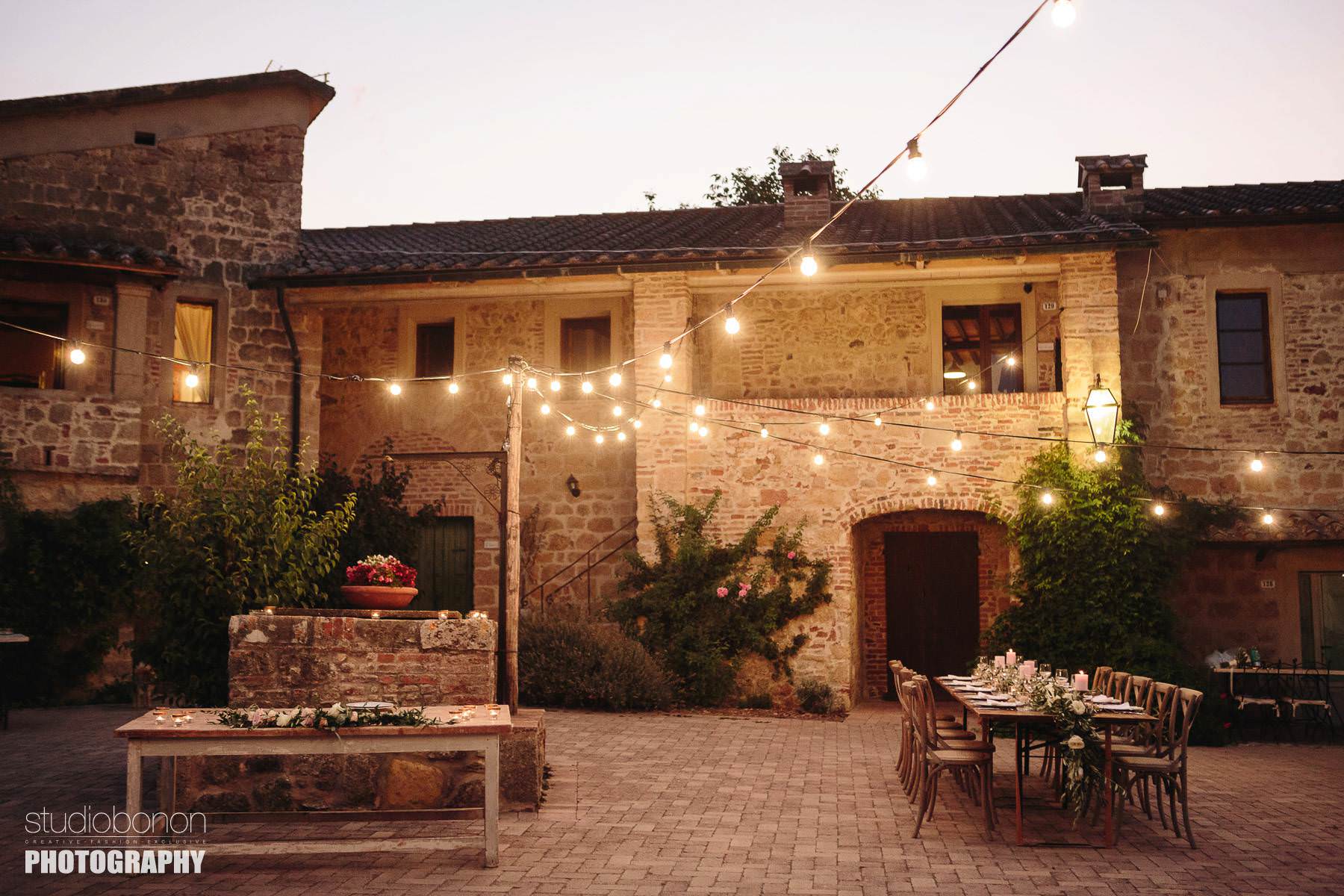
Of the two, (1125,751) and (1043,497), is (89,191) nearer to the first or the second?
(1043,497)

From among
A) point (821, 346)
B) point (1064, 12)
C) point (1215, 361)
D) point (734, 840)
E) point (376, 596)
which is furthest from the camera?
point (821, 346)

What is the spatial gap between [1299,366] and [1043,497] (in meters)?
3.43

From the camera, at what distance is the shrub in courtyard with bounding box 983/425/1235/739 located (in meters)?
11.7

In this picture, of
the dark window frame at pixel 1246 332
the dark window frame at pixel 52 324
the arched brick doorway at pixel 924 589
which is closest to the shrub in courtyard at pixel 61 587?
the dark window frame at pixel 52 324

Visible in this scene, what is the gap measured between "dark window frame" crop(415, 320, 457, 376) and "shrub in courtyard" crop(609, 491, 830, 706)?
369 cm

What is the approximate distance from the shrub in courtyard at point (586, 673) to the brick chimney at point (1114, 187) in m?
7.12

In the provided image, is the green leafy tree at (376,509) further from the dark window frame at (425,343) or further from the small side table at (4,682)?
the small side table at (4,682)

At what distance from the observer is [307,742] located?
5.62 metres

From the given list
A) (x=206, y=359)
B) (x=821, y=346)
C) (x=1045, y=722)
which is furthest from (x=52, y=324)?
(x=1045, y=722)

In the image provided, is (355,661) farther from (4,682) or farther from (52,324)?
(52,324)

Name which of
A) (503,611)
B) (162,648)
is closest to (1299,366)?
(503,611)

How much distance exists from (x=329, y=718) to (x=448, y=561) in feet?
29.3

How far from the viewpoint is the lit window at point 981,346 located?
13.6m

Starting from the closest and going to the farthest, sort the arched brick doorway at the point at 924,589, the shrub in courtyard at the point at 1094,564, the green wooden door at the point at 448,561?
the shrub in courtyard at the point at 1094,564, the arched brick doorway at the point at 924,589, the green wooden door at the point at 448,561
